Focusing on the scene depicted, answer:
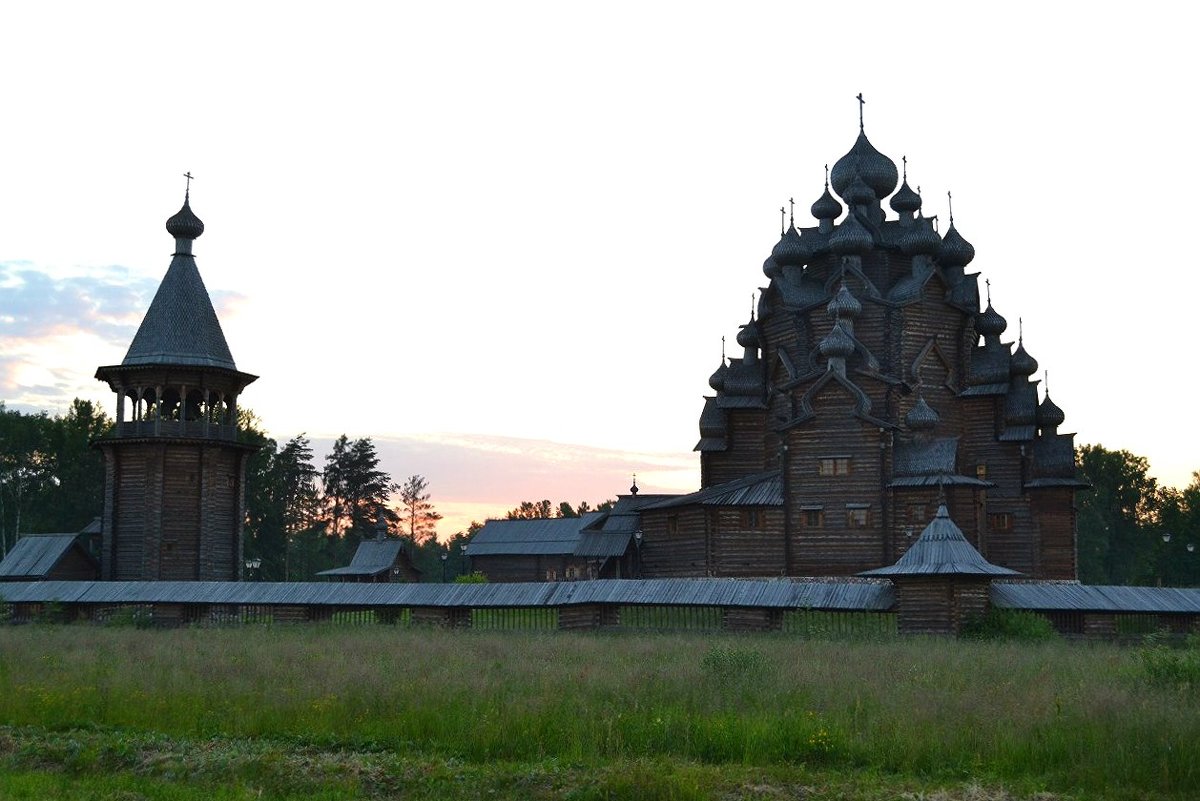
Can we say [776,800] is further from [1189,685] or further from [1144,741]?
[1189,685]

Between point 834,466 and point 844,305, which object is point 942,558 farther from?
point 844,305

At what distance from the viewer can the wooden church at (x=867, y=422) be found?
123 ft

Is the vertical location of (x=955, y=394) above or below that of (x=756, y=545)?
above

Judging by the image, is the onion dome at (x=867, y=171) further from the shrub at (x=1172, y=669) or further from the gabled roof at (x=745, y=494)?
the shrub at (x=1172, y=669)

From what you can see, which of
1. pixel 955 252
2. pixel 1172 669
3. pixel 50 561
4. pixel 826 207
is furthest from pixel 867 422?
pixel 50 561

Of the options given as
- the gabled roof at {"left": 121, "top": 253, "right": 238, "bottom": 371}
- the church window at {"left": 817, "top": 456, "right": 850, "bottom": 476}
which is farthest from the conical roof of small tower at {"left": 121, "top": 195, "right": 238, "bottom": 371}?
the church window at {"left": 817, "top": 456, "right": 850, "bottom": 476}

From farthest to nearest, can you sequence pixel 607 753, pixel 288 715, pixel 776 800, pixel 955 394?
pixel 955 394, pixel 288 715, pixel 607 753, pixel 776 800

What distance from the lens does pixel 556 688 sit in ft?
49.9

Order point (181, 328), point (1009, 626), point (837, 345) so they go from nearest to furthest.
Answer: point (1009, 626), point (181, 328), point (837, 345)

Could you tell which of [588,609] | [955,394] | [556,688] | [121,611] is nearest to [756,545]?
[955,394]

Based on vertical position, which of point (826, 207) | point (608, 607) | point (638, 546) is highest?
point (826, 207)

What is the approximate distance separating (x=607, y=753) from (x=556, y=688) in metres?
3.27

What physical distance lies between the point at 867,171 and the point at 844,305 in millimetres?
7821

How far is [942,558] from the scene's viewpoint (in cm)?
2533
